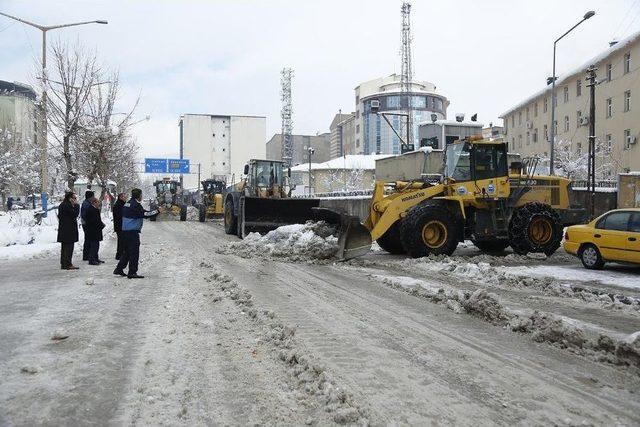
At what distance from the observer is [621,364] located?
504 cm

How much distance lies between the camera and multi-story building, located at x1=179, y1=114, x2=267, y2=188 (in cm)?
9638

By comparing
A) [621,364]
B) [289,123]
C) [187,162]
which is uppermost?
[289,123]

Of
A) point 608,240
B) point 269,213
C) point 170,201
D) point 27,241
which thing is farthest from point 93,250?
point 170,201

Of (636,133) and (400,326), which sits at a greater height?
(636,133)

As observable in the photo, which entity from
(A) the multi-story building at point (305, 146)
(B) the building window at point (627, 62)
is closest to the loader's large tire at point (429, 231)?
(B) the building window at point (627, 62)

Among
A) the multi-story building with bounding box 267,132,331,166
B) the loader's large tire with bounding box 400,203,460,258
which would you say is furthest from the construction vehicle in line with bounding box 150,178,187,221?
the multi-story building with bounding box 267,132,331,166

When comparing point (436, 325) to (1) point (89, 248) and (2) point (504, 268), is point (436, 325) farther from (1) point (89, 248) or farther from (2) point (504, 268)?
(1) point (89, 248)

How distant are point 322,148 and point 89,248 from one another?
133377 mm

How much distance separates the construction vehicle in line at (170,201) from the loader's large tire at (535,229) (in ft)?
79.6

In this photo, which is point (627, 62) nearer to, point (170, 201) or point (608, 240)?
point (608, 240)

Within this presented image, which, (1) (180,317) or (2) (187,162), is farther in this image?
(2) (187,162)

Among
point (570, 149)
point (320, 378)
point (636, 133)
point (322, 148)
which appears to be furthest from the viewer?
point (322, 148)

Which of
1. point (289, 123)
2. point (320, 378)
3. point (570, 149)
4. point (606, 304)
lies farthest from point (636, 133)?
point (289, 123)

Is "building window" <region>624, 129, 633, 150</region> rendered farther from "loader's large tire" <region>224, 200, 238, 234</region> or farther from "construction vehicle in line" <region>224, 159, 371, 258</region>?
"loader's large tire" <region>224, 200, 238, 234</region>
